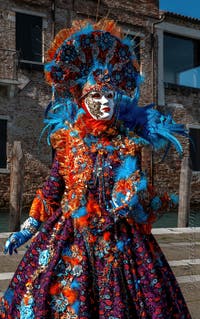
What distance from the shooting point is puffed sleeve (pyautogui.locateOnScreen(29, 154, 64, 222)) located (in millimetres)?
2824

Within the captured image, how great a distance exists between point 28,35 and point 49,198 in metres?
13.6

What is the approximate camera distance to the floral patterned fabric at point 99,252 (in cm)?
242

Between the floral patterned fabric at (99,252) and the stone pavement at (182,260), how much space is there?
1533mm

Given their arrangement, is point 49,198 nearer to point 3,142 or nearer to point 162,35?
point 3,142

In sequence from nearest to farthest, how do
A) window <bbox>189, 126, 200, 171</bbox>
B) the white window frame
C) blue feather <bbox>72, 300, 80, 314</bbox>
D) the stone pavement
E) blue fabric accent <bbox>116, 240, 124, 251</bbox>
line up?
blue feather <bbox>72, 300, 80, 314</bbox>
blue fabric accent <bbox>116, 240, 124, 251</bbox>
the stone pavement
the white window frame
window <bbox>189, 126, 200, 171</bbox>

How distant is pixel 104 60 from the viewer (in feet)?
9.45

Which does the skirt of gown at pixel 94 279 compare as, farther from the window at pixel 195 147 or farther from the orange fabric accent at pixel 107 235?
the window at pixel 195 147

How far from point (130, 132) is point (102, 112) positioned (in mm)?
202

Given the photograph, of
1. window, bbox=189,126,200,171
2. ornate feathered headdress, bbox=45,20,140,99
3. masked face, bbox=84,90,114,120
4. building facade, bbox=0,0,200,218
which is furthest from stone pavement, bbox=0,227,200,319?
window, bbox=189,126,200,171

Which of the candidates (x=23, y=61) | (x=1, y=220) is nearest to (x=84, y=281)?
(x=1, y=220)

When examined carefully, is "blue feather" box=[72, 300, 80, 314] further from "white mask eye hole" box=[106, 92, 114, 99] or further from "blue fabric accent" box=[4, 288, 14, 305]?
"white mask eye hole" box=[106, 92, 114, 99]

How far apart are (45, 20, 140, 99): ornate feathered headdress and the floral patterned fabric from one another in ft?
1.15

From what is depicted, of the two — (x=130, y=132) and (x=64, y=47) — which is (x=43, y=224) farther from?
(x=64, y=47)

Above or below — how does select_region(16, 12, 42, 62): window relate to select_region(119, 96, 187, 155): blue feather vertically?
above
